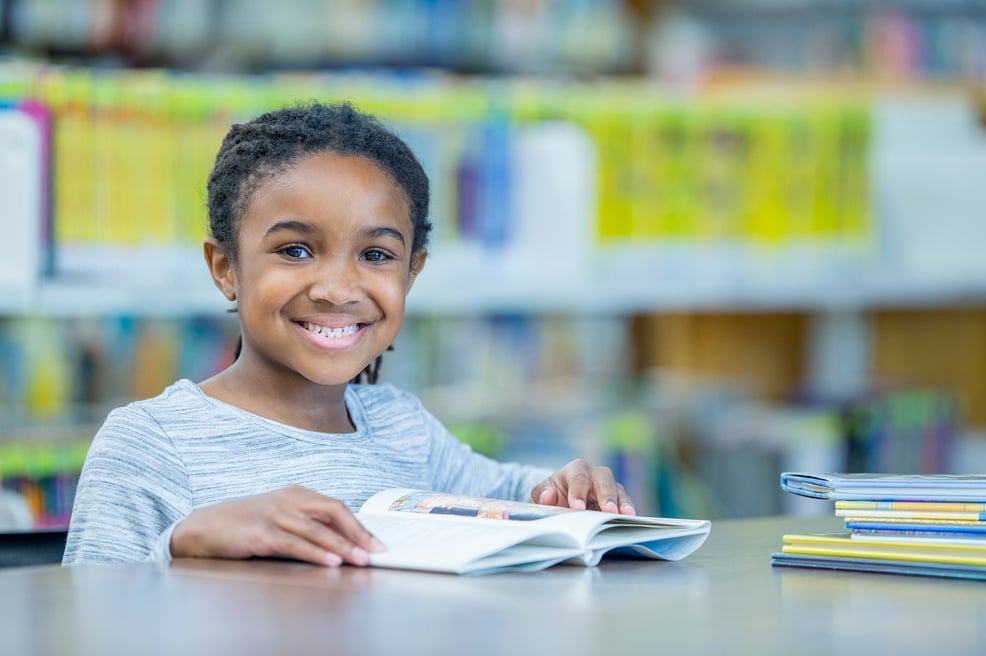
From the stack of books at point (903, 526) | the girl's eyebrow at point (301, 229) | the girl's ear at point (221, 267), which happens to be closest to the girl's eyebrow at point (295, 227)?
the girl's eyebrow at point (301, 229)

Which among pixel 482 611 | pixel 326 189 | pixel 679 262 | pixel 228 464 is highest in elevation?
pixel 679 262

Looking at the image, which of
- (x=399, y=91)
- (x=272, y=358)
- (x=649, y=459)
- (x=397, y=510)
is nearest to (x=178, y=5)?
(x=399, y=91)

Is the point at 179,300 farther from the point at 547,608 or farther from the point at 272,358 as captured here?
the point at 547,608

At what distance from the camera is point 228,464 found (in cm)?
122

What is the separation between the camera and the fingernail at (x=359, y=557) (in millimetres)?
970

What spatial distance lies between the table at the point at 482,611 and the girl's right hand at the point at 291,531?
12 millimetres

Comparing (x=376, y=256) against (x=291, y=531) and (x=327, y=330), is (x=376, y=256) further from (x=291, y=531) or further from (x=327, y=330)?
(x=291, y=531)

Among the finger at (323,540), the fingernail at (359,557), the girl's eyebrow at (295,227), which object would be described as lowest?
the fingernail at (359,557)

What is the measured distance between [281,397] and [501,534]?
0.41 m

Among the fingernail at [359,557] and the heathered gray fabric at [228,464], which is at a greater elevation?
the heathered gray fabric at [228,464]

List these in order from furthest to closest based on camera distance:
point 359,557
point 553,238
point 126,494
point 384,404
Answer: point 553,238 < point 384,404 < point 126,494 < point 359,557

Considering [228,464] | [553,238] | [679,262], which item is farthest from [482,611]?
[679,262]

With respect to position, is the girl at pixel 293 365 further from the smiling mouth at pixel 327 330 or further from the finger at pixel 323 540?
the finger at pixel 323 540

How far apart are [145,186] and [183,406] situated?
4.27ft
